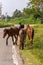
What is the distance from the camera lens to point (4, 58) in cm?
1245

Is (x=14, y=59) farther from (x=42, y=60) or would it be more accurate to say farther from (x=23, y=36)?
(x=23, y=36)

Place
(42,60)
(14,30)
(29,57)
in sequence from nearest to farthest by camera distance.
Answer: (42,60) → (29,57) → (14,30)

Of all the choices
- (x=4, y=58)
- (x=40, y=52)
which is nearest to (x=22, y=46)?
(x=40, y=52)

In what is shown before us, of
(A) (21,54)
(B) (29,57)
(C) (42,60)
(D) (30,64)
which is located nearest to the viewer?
(D) (30,64)

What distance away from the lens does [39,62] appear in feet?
35.6

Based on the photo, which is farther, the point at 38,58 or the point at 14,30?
the point at 14,30

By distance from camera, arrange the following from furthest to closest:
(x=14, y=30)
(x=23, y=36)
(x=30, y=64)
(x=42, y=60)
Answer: (x=14, y=30) → (x=23, y=36) → (x=42, y=60) → (x=30, y=64)

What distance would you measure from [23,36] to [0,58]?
2755 mm

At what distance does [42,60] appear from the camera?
11.3 meters

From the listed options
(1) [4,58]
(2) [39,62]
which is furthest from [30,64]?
(1) [4,58]

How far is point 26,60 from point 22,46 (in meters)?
3.62

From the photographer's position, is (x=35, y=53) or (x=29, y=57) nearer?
(x=29, y=57)

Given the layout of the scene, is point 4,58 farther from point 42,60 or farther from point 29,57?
point 42,60

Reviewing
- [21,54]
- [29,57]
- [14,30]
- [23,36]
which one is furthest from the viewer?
[14,30]
